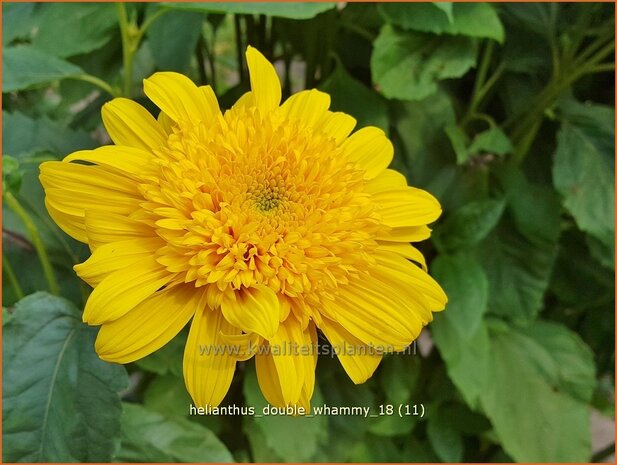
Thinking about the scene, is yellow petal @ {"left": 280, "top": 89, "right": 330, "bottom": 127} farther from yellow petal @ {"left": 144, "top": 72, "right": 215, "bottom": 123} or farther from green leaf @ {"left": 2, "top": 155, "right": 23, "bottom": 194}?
green leaf @ {"left": 2, "top": 155, "right": 23, "bottom": 194}

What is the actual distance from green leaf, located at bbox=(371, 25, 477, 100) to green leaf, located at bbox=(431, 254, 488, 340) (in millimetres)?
136

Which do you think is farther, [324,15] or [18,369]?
[324,15]

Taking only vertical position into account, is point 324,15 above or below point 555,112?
above

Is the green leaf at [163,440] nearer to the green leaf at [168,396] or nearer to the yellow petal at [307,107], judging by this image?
the green leaf at [168,396]

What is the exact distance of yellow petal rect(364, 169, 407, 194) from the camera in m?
0.30

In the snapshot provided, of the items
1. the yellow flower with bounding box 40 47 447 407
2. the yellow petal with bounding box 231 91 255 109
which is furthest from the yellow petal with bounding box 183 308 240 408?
the yellow petal with bounding box 231 91 255 109

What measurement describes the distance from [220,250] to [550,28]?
41 centimetres

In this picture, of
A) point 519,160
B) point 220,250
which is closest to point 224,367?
point 220,250

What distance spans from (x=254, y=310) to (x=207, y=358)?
35 mm

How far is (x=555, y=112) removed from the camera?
0.55 metres

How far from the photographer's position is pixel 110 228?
0.26 meters

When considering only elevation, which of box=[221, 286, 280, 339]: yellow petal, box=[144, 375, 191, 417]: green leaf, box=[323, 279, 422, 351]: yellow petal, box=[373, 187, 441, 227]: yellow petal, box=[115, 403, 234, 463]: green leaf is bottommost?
box=[144, 375, 191, 417]: green leaf

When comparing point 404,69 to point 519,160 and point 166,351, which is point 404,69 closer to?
point 519,160

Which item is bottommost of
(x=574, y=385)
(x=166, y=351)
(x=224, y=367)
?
(x=574, y=385)
